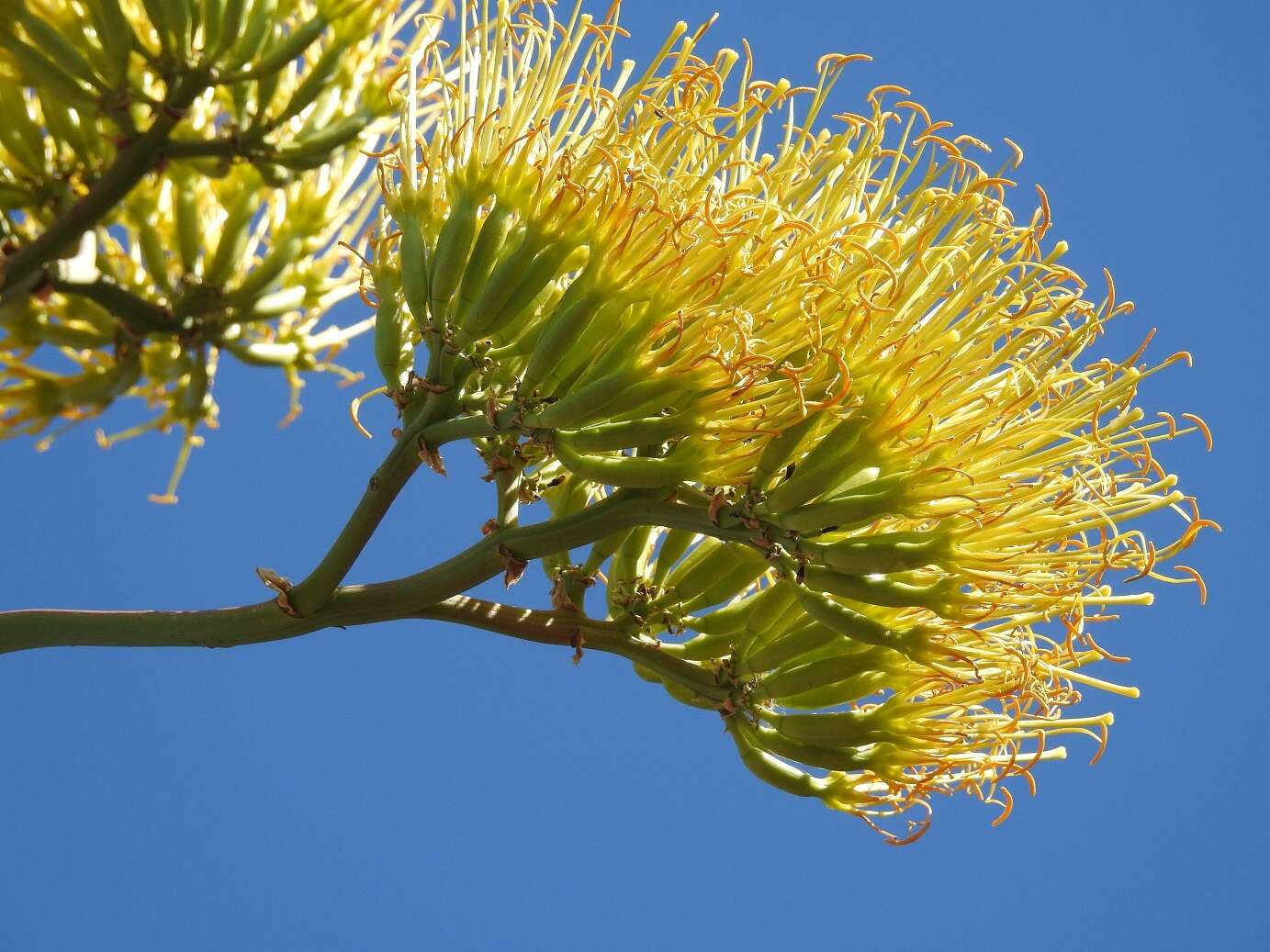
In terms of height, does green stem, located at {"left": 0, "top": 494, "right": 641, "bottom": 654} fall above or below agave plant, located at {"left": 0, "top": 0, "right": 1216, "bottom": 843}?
below

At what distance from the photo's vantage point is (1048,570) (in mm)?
948

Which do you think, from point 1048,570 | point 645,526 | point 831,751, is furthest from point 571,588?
point 1048,570

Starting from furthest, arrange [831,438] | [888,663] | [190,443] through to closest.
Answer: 1. [190,443]
2. [888,663]
3. [831,438]

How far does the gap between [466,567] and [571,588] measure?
0.09 m

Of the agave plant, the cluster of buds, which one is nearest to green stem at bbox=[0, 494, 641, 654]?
the agave plant

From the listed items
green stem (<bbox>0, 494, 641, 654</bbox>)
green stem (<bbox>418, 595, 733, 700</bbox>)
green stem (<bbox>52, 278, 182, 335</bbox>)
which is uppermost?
green stem (<bbox>52, 278, 182, 335</bbox>)

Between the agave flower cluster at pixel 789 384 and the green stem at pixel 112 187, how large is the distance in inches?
5.9

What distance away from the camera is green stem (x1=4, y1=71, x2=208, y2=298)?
885mm

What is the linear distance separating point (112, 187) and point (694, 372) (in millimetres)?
A: 338

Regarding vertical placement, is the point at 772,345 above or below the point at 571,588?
above

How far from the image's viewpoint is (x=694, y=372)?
0.87 metres

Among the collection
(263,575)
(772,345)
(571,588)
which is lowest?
(263,575)

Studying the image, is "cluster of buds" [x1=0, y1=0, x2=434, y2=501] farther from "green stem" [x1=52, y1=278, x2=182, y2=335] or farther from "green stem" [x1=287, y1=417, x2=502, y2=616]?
"green stem" [x1=287, y1=417, x2=502, y2=616]

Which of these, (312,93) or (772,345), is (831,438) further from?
(312,93)
